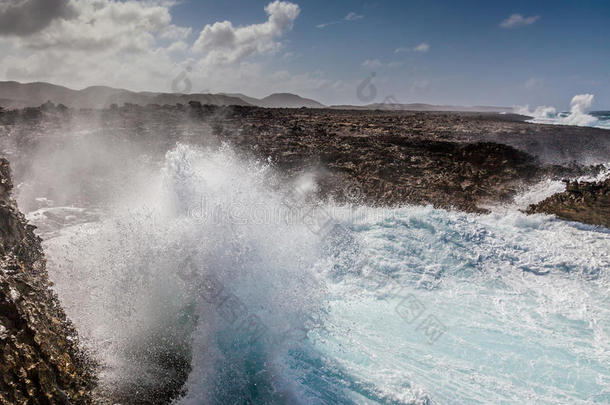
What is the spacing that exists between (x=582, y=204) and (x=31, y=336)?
15.1 meters

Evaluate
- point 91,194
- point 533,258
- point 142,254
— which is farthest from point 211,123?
point 533,258

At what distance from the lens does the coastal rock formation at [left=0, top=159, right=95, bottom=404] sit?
3.22m

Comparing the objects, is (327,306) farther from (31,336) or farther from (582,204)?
(582,204)

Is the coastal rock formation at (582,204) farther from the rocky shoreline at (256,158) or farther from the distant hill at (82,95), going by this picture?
the distant hill at (82,95)

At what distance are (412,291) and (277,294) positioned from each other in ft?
10.9

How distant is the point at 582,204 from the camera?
12.1 m

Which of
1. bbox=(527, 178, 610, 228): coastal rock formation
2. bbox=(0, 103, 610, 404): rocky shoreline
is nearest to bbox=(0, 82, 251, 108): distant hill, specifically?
bbox=(0, 103, 610, 404): rocky shoreline

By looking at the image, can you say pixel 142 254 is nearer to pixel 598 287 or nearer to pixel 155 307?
pixel 155 307

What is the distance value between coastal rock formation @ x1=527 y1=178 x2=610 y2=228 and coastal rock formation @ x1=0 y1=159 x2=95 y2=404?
13.0 m

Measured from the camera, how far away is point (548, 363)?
608 centimetres
